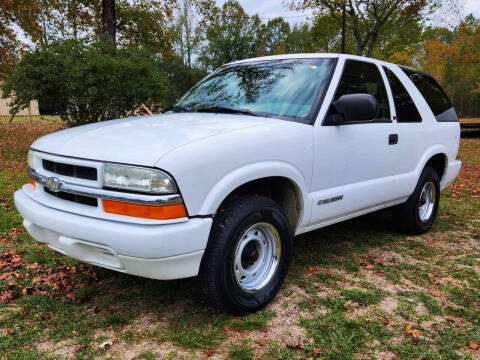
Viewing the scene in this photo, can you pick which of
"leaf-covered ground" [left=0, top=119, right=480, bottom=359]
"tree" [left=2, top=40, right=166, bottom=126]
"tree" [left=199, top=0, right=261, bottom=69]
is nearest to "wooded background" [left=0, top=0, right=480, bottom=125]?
"tree" [left=2, top=40, right=166, bottom=126]

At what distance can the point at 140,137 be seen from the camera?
8.32 feet

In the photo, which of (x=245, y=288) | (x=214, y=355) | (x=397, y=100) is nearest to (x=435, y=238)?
(x=397, y=100)

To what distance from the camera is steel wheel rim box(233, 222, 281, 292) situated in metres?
2.76

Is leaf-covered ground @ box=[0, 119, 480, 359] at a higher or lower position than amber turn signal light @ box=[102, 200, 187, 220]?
lower

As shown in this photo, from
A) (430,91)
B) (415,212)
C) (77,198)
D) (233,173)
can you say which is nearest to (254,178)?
(233,173)

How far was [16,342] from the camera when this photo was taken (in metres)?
2.47

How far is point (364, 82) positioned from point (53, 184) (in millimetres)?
2823

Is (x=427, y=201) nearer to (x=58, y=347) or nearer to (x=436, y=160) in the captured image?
(x=436, y=160)

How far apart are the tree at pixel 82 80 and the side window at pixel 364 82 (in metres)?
8.36

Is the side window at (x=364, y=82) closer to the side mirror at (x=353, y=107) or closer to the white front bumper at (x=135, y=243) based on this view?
the side mirror at (x=353, y=107)

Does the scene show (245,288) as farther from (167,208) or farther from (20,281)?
(20,281)

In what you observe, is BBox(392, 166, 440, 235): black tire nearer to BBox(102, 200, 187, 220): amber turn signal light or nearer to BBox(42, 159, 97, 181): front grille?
BBox(102, 200, 187, 220): amber turn signal light

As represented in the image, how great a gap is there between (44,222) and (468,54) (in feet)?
65.9

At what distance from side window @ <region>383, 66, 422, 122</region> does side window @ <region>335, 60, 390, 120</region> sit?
0.59ft
